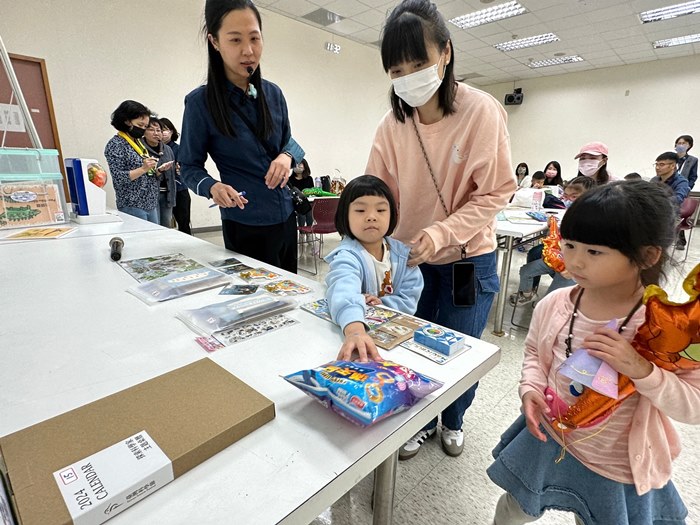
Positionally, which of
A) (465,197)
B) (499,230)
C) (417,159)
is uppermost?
(417,159)

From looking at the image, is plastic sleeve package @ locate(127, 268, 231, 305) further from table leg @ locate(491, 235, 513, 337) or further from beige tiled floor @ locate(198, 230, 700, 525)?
table leg @ locate(491, 235, 513, 337)

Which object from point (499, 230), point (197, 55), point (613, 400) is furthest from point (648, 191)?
point (197, 55)

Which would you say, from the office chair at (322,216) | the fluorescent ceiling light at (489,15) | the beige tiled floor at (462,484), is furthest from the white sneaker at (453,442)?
the fluorescent ceiling light at (489,15)

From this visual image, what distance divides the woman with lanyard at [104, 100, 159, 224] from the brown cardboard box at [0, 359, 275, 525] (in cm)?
273

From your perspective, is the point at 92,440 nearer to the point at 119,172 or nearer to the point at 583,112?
the point at 119,172

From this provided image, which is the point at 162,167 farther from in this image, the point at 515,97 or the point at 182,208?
the point at 515,97

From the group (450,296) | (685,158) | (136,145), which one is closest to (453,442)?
(450,296)

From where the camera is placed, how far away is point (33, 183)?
1.83 m

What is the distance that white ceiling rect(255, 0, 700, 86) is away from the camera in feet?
17.3

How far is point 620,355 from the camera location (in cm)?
59

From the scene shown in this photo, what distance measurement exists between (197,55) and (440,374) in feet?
19.3

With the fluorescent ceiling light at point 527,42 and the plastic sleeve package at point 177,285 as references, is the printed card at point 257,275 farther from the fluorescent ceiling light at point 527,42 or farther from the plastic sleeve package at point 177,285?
the fluorescent ceiling light at point 527,42

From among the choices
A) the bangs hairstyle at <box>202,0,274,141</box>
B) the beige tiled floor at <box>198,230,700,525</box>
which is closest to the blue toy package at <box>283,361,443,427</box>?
the beige tiled floor at <box>198,230,700,525</box>

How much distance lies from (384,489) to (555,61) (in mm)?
10295
